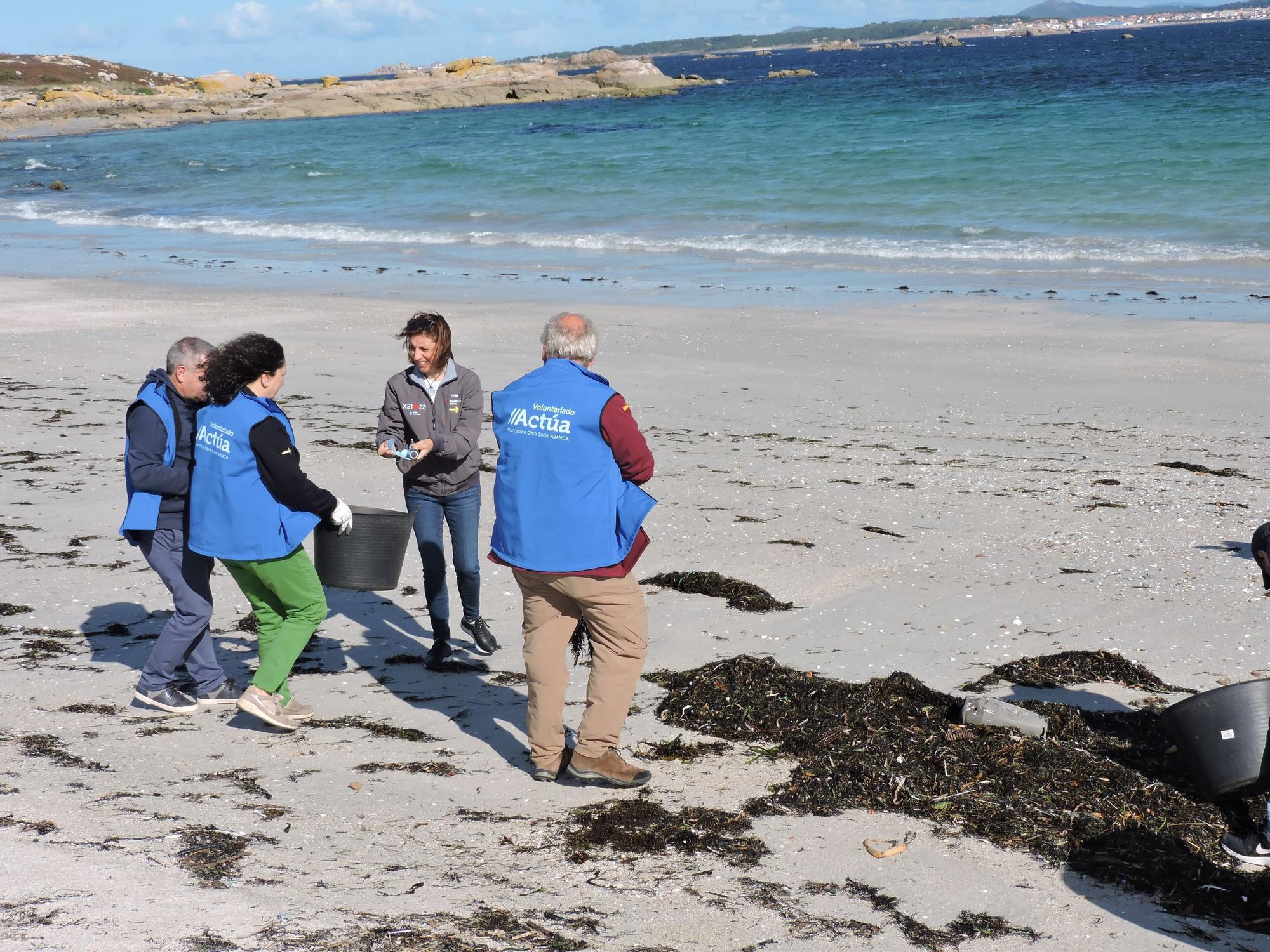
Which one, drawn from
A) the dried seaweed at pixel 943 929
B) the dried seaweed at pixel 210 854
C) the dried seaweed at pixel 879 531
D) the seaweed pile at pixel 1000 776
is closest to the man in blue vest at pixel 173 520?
the dried seaweed at pixel 210 854

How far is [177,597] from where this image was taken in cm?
468

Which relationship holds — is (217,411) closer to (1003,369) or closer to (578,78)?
(1003,369)

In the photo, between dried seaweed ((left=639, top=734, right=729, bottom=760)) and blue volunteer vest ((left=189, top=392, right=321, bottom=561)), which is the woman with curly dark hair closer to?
blue volunteer vest ((left=189, top=392, right=321, bottom=561))

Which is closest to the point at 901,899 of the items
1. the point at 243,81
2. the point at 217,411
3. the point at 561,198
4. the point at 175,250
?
the point at 217,411

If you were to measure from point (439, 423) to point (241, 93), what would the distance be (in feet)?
322

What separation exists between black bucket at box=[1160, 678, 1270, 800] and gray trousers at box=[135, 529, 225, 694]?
3570 millimetres

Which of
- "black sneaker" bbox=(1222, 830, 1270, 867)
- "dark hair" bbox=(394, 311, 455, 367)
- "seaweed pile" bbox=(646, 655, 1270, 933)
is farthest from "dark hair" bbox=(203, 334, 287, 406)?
"black sneaker" bbox=(1222, 830, 1270, 867)

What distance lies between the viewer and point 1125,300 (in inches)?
570

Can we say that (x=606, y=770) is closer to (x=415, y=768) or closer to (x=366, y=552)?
(x=415, y=768)

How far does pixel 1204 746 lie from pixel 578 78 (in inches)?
3764

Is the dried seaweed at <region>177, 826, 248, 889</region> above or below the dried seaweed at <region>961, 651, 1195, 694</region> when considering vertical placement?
above

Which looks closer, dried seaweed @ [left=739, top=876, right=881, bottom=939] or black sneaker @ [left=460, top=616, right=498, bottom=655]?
dried seaweed @ [left=739, top=876, right=881, bottom=939]

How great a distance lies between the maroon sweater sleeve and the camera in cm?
381

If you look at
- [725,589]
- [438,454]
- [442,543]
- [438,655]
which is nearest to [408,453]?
[438,454]
